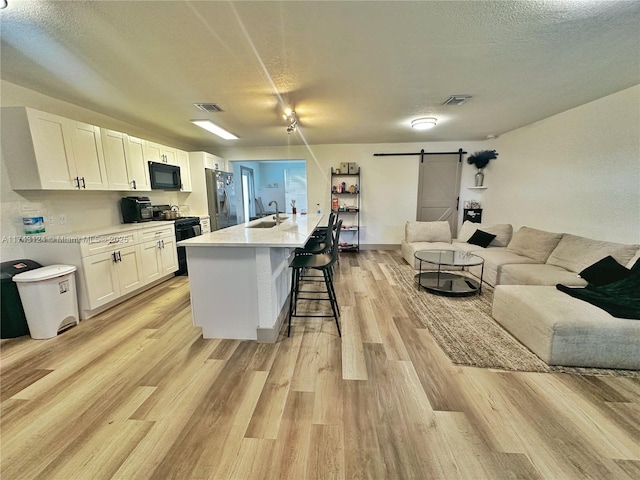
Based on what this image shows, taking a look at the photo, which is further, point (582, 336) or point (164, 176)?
point (164, 176)

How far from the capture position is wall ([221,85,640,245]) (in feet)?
9.36

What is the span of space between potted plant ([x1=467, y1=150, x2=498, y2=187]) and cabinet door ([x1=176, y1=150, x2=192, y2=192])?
588 cm

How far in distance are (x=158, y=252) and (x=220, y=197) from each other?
2000 millimetres

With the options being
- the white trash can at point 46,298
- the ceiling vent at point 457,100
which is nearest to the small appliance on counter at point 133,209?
the white trash can at point 46,298

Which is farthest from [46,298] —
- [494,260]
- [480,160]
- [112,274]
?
[480,160]

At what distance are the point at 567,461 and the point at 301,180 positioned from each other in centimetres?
877

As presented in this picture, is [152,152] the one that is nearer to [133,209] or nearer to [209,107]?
[133,209]

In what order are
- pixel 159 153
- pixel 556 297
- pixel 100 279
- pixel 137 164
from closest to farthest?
pixel 556 297 < pixel 100 279 < pixel 137 164 < pixel 159 153

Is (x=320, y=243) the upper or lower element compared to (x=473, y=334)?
upper

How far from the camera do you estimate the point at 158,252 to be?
12.5 feet

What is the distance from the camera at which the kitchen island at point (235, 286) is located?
2.26 metres

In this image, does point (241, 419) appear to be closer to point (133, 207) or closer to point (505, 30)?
point (505, 30)

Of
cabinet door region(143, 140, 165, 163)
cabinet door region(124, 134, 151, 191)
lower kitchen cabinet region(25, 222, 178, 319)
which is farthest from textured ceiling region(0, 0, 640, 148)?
lower kitchen cabinet region(25, 222, 178, 319)

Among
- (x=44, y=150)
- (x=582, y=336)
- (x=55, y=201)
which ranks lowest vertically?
(x=582, y=336)
